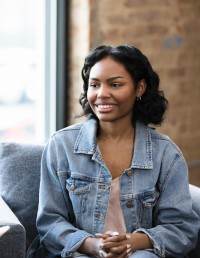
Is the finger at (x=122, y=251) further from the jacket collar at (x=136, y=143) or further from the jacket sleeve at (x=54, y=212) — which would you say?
the jacket collar at (x=136, y=143)

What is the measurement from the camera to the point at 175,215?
6.76ft

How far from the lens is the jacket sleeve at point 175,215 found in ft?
6.70

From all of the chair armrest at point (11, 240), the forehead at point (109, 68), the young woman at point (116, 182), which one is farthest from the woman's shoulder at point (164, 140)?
the chair armrest at point (11, 240)

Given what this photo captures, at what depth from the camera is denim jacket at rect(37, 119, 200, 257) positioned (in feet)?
6.73

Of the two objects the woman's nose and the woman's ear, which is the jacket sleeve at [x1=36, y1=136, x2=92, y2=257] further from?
the woman's ear

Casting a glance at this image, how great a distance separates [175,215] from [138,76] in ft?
1.63

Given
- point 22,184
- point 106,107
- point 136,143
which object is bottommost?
point 22,184

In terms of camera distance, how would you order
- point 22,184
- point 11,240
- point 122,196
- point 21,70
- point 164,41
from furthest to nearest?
point 164,41 < point 21,70 < point 22,184 < point 122,196 < point 11,240

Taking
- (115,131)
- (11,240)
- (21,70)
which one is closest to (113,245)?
(11,240)

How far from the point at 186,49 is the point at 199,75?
188 millimetres

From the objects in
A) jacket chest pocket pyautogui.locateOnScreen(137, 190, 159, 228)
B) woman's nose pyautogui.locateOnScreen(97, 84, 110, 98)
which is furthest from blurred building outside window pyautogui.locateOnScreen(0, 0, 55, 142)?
jacket chest pocket pyautogui.locateOnScreen(137, 190, 159, 228)

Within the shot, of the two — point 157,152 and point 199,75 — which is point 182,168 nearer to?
point 157,152

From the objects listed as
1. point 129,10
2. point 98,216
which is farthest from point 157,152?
point 129,10

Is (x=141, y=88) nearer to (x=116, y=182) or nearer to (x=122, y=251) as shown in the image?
(x=116, y=182)
